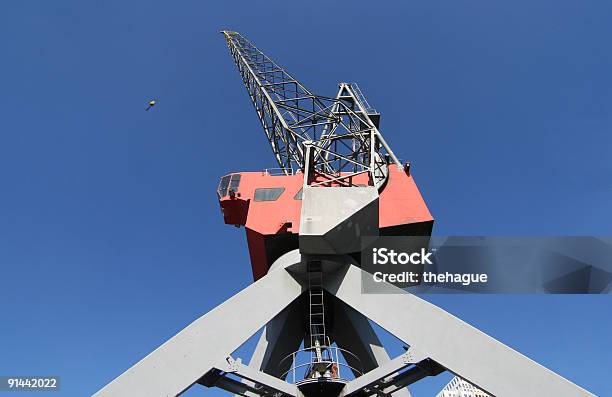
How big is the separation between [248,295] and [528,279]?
773 centimetres

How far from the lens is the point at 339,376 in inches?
511

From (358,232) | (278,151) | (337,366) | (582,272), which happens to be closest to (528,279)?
(582,272)

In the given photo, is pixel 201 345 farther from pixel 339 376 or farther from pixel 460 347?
pixel 460 347

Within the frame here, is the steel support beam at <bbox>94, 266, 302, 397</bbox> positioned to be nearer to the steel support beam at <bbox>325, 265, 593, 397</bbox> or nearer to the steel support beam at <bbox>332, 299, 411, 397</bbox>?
the steel support beam at <bbox>325, 265, 593, 397</bbox>

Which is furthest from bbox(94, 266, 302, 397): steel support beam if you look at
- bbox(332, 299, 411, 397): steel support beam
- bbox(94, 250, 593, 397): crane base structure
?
bbox(332, 299, 411, 397): steel support beam

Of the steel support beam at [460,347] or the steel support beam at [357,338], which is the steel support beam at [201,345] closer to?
the steel support beam at [460,347]

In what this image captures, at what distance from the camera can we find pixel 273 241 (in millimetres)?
15688

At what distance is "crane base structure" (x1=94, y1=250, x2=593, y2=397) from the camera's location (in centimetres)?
1024

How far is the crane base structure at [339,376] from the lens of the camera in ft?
33.6

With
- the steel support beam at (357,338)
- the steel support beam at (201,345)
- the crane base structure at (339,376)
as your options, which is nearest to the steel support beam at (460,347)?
the crane base structure at (339,376)

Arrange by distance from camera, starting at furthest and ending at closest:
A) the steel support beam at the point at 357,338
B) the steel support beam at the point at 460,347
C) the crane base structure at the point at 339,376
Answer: the steel support beam at the point at 357,338
the crane base structure at the point at 339,376
the steel support beam at the point at 460,347

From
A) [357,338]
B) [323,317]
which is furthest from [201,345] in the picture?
[357,338]

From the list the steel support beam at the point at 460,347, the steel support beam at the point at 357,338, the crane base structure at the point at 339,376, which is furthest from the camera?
the steel support beam at the point at 357,338

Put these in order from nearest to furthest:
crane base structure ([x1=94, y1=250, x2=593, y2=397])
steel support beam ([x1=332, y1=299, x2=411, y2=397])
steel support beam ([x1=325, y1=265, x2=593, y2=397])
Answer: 1. steel support beam ([x1=325, y1=265, x2=593, y2=397])
2. crane base structure ([x1=94, y1=250, x2=593, y2=397])
3. steel support beam ([x1=332, y1=299, x2=411, y2=397])
